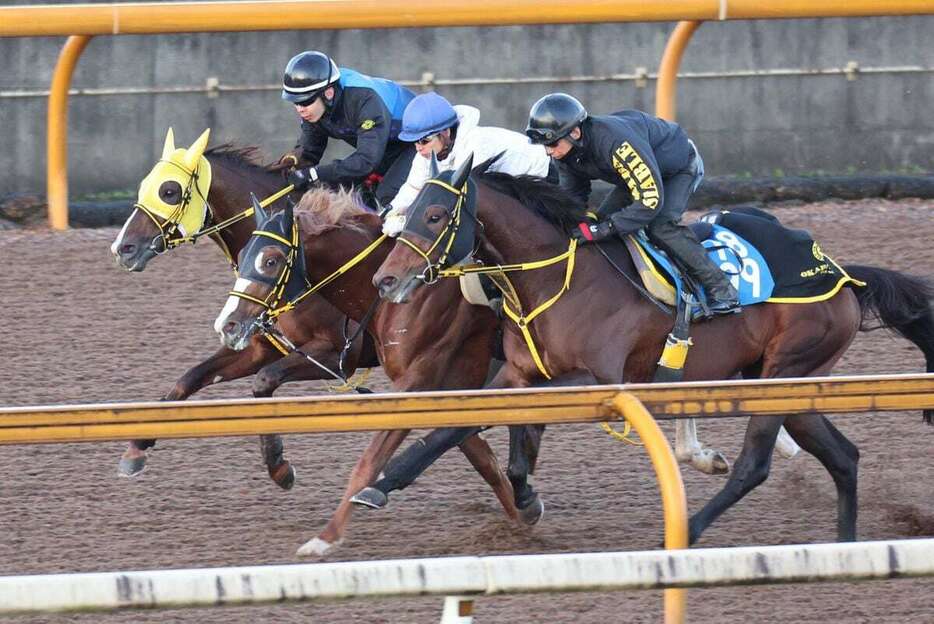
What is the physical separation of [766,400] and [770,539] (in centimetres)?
181

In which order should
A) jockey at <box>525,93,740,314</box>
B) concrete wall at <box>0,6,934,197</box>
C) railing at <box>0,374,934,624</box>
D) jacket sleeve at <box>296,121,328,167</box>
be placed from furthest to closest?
concrete wall at <box>0,6,934,197</box>
jacket sleeve at <box>296,121,328,167</box>
jockey at <box>525,93,740,314</box>
railing at <box>0,374,934,624</box>

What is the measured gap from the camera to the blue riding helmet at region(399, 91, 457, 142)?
5707 millimetres

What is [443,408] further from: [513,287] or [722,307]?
[722,307]

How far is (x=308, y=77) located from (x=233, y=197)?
0.55 m

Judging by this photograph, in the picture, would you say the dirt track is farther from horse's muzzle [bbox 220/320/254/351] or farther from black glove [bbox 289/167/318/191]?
black glove [bbox 289/167/318/191]

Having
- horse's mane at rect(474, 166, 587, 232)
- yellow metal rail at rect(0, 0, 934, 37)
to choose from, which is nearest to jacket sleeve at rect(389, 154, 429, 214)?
horse's mane at rect(474, 166, 587, 232)

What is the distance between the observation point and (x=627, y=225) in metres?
5.43

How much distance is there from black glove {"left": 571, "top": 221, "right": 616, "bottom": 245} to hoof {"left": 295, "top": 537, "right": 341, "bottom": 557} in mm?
1319

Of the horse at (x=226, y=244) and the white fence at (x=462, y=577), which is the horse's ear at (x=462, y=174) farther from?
the white fence at (x=462, y=577)

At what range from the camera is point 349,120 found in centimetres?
638

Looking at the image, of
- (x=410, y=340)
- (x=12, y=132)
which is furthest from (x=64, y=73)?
(x=410, y=340)

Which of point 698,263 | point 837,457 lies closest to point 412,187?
point 698,263

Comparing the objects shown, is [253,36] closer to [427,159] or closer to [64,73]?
[64,73]

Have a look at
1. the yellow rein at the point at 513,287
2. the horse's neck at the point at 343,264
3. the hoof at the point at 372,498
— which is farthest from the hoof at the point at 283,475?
the yellow rein at the point at 513,287
